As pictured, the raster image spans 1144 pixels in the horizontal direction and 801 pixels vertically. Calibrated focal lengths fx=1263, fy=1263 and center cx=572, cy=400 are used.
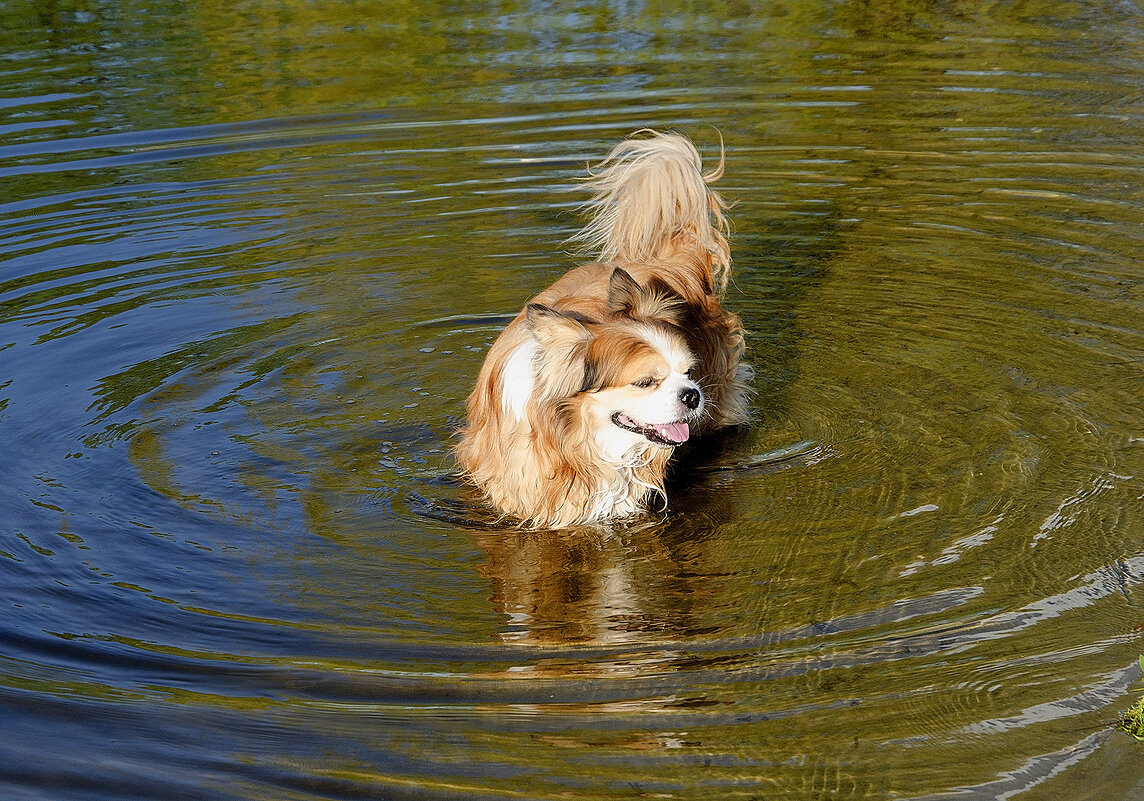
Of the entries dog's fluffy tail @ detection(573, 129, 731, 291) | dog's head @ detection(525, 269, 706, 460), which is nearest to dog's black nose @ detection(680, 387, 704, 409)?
dog's head @ detection(525, 269, 706, 460)

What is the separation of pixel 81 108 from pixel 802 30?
7.91m

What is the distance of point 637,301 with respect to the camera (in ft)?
17.9

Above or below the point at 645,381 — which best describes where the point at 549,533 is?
below

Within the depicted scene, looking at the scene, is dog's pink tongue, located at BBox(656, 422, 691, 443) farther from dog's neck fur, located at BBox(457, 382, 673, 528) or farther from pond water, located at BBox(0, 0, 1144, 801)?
pond water, located at BBox(0, 0, 1144, 801)

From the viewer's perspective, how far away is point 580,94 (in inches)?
493

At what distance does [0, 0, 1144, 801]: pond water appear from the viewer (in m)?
4.03

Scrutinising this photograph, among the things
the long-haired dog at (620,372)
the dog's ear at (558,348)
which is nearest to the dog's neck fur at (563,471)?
the long-haired dog at (620,372)

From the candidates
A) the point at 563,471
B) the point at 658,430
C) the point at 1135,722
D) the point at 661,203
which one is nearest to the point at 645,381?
the point at 658,430

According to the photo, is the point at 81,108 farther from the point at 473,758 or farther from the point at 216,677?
the point at 473,758

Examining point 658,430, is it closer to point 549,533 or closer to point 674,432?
point 674,432

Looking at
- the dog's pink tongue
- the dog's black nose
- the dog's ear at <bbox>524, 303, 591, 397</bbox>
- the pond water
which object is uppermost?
the dog's ear at <bbox>524, 303, 591, 397</bbox>

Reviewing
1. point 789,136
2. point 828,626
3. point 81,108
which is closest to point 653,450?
point 828,626

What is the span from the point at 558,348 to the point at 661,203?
1.76 m

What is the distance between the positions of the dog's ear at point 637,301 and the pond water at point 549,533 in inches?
35.9
